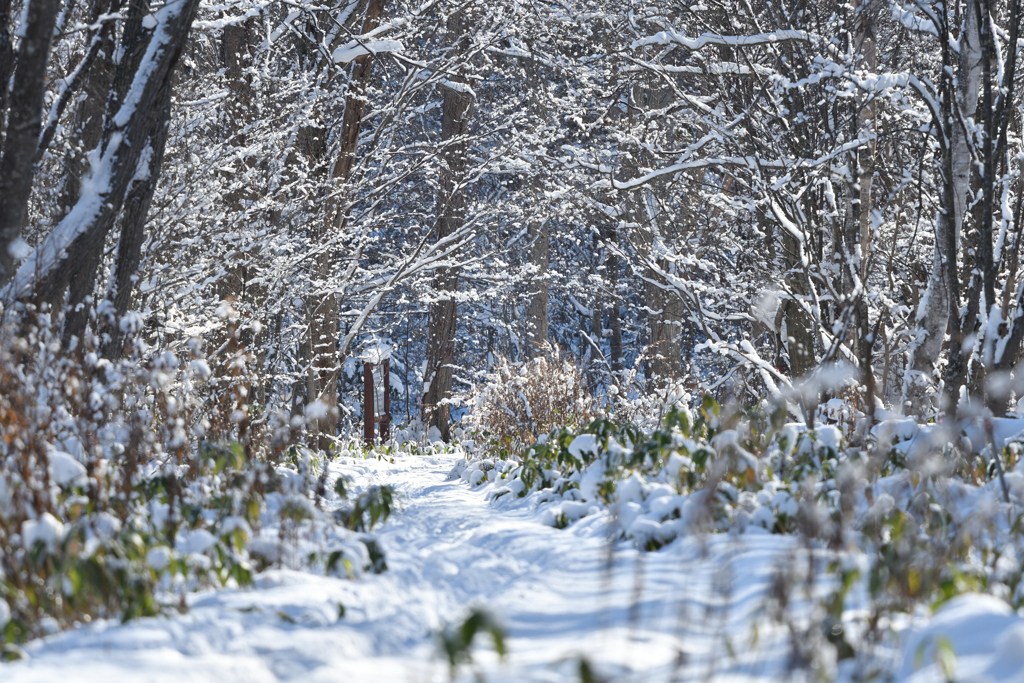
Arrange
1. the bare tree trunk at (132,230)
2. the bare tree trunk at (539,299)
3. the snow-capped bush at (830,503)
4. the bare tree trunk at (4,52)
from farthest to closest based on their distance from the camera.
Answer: the bare tree trunk at (539,299) < the bare tree trunk at (132,230) < the bare tree trunk at (4,52) < the snow-capped bush at (830,503)

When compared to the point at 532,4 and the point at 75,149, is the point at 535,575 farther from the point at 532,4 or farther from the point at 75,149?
the point at 532,4

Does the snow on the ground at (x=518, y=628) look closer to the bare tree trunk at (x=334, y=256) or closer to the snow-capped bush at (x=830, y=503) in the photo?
the snow-capped bush at (x=830, y=503)

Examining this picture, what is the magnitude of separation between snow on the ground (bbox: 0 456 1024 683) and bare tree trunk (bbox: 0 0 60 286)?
6.60 feet

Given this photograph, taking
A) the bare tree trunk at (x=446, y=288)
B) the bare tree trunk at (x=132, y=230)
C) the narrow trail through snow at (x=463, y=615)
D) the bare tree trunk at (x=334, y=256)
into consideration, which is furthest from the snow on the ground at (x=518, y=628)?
the bare tree trunk at (x=446, y=288)

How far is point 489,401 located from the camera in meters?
9.73

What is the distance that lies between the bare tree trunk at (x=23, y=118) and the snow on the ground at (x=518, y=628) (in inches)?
79.3

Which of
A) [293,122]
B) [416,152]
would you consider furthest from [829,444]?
[416,152]

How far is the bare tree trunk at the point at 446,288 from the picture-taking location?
12094mm

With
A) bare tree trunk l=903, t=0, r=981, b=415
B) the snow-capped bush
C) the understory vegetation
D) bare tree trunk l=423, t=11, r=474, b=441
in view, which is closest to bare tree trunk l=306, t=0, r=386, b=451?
bare tree trunk l=423, t=11, r=474, b=441

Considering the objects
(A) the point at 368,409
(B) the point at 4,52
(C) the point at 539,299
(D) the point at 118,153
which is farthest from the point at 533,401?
(C) the point at 539,299

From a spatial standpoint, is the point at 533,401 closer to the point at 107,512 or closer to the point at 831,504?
the point at 831,504

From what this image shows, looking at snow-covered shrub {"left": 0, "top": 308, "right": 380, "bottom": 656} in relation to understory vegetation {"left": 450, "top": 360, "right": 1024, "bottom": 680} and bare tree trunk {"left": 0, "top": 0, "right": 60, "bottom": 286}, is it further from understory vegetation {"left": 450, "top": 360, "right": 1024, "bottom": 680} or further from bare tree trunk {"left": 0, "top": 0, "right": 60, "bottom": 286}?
understory vegetation {"left": 450, "top": 360, "right": 1024, "bottom": 680}

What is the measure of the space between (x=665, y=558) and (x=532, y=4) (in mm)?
7994

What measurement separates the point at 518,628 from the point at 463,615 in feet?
0.80
